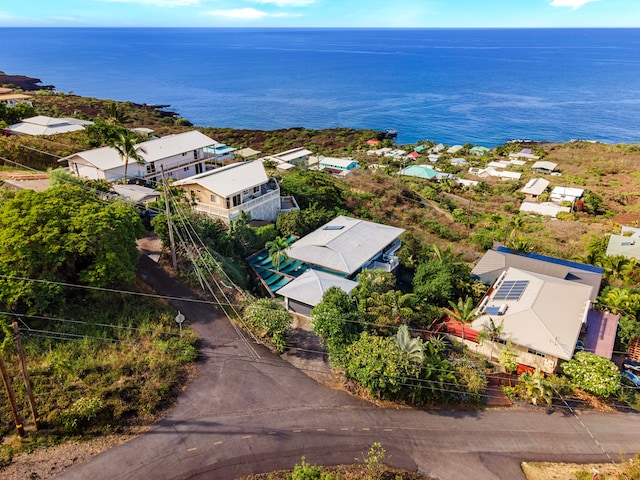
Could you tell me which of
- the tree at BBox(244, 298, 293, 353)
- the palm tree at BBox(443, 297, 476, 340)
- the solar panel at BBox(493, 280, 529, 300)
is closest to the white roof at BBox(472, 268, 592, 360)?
the solar panel at BBox(493, 280, 529, 300)

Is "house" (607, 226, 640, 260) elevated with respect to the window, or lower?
elevated

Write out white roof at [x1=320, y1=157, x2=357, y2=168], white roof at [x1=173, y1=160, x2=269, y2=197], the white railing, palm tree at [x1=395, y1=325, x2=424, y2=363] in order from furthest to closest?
white roof at [x1=320, y1=157, x2=357, y2=168] → white roof at [x1=173, y1=160, x2=269, y2=197] → the white railing → palm tree at [x1=395, y1=325, x2=424, y2=363]

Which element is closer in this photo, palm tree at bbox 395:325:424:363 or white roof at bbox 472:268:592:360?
palm tree at bbox 395:325:424:363

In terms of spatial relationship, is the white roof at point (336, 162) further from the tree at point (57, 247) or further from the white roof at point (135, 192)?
the tree at point (57, 247)

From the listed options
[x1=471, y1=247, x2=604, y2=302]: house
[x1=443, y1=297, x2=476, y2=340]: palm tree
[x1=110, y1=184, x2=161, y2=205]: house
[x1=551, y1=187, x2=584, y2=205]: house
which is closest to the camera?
[x1=443, y1=297, x2=476, y2=340]: palm tree

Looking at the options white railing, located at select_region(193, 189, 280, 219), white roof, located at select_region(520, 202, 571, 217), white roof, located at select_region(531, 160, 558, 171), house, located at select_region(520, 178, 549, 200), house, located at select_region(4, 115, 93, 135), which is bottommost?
white roof, located at select_region(520, 202, 571, 217)

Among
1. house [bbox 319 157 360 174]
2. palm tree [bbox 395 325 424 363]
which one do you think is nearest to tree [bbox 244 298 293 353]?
palm tree [bbox 395 325 424 363]

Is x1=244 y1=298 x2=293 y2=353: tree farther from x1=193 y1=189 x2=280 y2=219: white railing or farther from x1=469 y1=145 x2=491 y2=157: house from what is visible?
x1=469 y1=145 x2=491 y2=157: house
